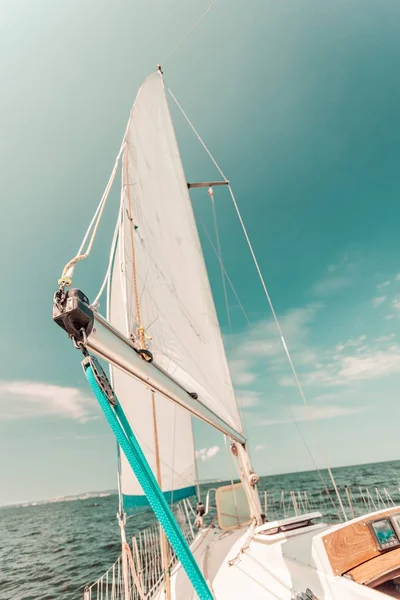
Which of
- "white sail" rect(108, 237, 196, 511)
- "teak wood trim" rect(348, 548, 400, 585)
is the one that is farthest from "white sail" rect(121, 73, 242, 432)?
"teak wood trim" rect(348, 548, 400, 585)

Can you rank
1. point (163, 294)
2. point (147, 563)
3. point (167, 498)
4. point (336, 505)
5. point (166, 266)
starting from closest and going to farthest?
1. point (163, 294)
2. point (166, 266)
3. point (147, 563)
4. point (167, 498)
5. point (336, 505)

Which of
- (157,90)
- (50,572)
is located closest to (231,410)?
(157,90)

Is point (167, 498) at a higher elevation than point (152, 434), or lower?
lower

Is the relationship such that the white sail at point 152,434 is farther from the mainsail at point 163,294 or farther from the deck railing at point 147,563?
the deck railing at point 147,563

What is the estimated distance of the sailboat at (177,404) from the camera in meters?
2.01

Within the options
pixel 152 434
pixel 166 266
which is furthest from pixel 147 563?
pixel 166 266

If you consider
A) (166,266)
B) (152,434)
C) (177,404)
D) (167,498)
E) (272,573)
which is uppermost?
(166,266)

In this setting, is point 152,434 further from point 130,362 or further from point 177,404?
point 130,362

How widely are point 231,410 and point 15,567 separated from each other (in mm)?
20537

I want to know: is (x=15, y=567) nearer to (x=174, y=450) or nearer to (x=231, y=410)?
(x=174, y=450)

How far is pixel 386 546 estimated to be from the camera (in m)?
3.07

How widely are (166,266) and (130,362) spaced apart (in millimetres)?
3204

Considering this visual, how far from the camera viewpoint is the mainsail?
158 inches

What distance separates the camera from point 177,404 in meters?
3.02
